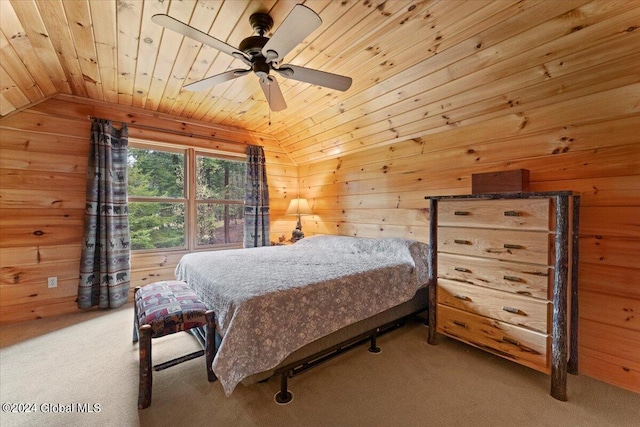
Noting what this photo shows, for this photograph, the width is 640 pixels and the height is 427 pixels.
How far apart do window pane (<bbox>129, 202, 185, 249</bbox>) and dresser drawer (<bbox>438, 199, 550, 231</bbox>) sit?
3227mm

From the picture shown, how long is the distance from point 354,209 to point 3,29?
3.25 metres

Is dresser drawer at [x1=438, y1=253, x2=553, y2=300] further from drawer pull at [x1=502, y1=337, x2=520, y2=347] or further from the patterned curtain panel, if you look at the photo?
the patterned curtain panel

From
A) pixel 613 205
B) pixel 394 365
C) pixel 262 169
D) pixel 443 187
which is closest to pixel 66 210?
pixel 262 169

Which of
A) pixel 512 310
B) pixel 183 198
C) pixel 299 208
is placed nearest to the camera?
pixel 512 310

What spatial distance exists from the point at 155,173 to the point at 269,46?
2.73 m

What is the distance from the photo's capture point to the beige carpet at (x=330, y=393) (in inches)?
57.7

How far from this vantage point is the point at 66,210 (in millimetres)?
2914

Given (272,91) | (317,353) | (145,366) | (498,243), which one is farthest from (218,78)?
(498,243)

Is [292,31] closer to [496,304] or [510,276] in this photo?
[510,276]

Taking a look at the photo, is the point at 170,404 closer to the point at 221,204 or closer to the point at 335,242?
the point at 335,242

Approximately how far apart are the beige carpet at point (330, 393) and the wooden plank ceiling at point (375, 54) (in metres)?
1.92

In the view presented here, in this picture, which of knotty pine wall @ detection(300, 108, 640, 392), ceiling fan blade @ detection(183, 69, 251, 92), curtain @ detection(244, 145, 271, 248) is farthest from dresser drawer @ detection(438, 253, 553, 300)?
curtain @ detection(244, 145, 271, 248)

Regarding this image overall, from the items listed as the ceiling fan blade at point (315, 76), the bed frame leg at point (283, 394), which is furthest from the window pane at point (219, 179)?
the bed frame leg at point (283, 394)

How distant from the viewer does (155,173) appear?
3525mm
